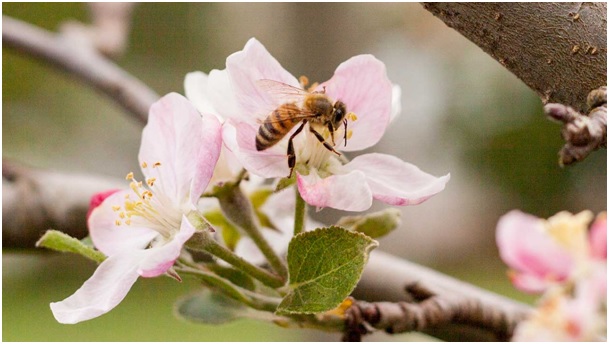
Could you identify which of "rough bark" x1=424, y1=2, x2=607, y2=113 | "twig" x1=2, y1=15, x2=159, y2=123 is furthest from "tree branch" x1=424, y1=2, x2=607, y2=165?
"twig" x1=2, y1=15, x2=159, y2=123

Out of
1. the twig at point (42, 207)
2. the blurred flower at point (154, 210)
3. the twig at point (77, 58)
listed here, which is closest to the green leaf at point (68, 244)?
the blurred flower at point (154, 210)

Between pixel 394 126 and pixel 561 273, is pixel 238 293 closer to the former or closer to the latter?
pixel 561 273

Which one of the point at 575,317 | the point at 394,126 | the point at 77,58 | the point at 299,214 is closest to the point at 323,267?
the point at 299,214

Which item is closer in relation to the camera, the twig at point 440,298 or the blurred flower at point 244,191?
the blurred flower at point 244,191

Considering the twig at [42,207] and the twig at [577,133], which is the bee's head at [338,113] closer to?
the twig at [577,133]

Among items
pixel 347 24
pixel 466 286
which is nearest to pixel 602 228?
pixel 466 286

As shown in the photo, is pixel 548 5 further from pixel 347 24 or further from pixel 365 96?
pixel 347 24

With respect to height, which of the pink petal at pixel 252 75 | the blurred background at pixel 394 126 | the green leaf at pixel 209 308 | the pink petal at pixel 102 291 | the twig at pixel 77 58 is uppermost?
the blurred background at pixel 394 126
